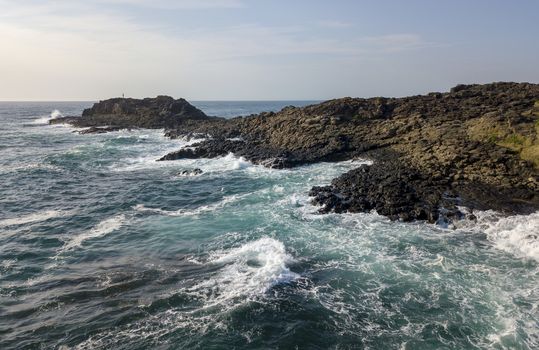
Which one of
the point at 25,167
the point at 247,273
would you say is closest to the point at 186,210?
the point at 247,273

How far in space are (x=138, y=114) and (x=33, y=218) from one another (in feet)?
226

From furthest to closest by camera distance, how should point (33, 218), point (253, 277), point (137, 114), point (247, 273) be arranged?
point (137, 114), point (33, 218), point (247, 273), point (253, 277)

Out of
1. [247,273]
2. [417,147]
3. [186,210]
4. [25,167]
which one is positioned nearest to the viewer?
[247,273]

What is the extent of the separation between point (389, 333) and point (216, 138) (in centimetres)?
Answer: 4508

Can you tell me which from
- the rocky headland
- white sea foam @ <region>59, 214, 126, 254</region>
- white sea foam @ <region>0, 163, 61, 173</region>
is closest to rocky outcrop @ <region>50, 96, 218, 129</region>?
the rocky headland

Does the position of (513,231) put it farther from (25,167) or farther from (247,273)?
(25,167)

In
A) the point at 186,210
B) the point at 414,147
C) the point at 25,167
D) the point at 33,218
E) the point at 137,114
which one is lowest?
the point at 33,218

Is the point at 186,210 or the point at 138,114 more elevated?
the point at 138,114

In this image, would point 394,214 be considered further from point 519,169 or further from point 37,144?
point 37,144

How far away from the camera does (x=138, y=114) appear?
90.8 m

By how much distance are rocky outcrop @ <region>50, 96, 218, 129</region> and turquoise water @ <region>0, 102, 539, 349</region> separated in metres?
52.5

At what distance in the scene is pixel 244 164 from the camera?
4075cm

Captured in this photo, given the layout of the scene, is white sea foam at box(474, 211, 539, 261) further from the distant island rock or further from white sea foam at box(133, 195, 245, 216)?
the distant island rock

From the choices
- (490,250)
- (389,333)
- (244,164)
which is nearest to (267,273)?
(389,333)
